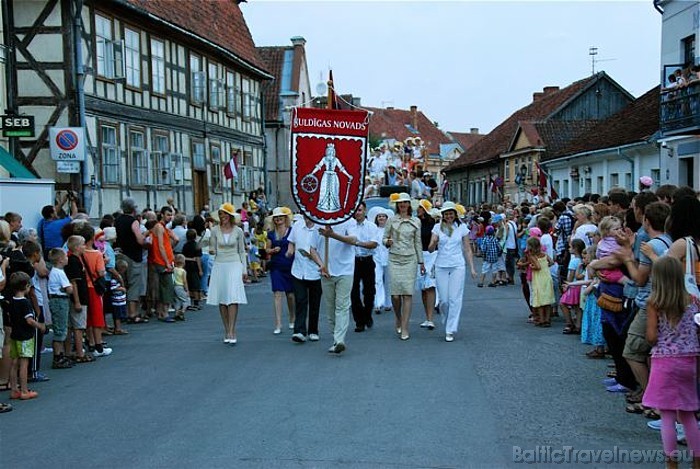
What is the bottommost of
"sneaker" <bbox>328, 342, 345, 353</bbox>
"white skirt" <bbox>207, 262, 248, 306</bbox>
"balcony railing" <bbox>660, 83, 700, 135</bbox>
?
"sneaker" <bbox>328, 342, 345, 353</bbox>

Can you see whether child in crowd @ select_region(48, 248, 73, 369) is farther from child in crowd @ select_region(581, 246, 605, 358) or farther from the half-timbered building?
the half-timbered building

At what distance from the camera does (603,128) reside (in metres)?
36.3

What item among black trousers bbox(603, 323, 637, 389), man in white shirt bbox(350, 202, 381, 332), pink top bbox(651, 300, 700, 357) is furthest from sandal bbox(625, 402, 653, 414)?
man in white shirt bbox(350, 202, 381, 332)

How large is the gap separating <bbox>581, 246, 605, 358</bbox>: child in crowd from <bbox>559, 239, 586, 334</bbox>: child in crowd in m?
0.92

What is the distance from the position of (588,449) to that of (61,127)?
1754 centimetres

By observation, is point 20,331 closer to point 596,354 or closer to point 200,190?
point 596,354

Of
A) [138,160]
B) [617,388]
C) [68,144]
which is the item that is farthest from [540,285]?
[138,160]

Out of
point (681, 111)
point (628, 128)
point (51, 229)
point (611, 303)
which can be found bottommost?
point (611, 303)

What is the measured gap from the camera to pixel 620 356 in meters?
7.83

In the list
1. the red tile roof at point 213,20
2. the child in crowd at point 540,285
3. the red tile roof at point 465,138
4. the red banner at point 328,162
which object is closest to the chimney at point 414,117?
the red tile roof at point 465,138

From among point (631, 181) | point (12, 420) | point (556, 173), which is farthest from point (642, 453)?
point (556, 173)

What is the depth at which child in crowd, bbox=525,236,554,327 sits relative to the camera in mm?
12242

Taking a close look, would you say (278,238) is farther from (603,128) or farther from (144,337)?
(603,128)

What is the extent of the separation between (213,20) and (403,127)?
63.1 m
